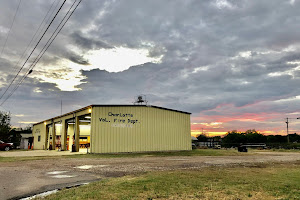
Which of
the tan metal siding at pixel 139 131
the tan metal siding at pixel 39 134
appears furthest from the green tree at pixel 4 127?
the tan metal siding at pixel 139 131

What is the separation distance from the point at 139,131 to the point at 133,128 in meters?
0.88

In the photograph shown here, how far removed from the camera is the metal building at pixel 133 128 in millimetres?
25812

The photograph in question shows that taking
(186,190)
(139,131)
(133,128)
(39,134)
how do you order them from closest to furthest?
1. (186,190)
2. (133,128)
3. (139,131)
4. (39,134)

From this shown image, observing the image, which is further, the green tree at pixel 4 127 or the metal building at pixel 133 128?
the green tree at pixel 4 127

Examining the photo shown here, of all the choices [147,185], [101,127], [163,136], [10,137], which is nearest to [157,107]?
[163,136]

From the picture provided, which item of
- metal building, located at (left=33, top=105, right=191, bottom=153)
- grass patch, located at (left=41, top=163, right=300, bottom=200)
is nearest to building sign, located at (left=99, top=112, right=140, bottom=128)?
metal building, located at (left=33, top=105, right=191, bottom=153)

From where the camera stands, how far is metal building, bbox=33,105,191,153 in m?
→ 25.8

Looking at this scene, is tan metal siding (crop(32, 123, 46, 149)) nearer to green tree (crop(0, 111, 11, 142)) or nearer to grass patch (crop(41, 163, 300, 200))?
green tree (crop(0, 111, 11, 142))

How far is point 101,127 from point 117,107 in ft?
9.63

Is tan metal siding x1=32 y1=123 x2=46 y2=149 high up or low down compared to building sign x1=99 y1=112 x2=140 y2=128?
down

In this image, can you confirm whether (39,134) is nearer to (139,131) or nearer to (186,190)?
(139,131)

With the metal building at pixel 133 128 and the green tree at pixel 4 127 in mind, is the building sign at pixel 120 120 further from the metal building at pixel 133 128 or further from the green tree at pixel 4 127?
the green tree at pixel 4 127

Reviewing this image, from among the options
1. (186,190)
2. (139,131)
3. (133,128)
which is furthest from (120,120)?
(186,190)

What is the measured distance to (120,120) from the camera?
2691cm
